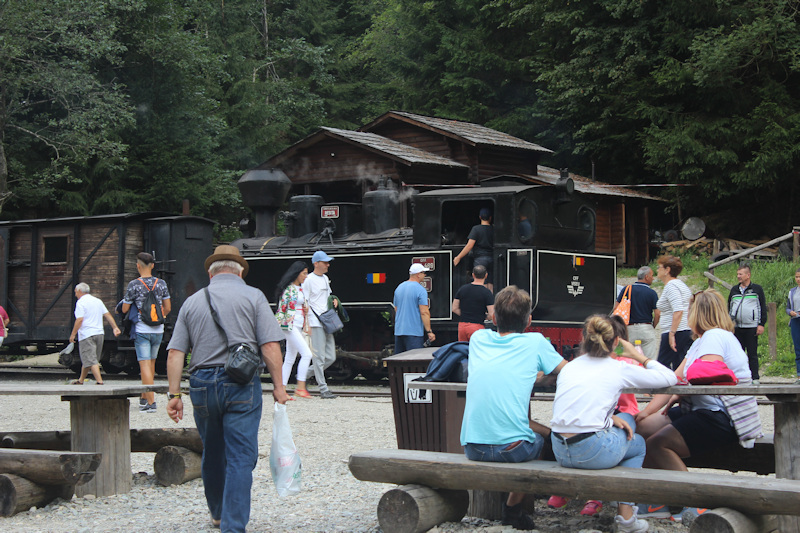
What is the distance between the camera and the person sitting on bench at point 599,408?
186 inches

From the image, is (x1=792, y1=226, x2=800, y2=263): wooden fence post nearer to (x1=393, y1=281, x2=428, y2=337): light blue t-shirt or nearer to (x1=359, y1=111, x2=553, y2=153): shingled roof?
(x1=359, y1=111, x2=553, y2=153): shingled roof

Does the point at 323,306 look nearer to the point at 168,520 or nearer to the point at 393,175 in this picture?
the point at 168,520

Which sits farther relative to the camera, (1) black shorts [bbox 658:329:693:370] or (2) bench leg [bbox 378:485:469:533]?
(1) black shorts [bbox 658:329:693:370]

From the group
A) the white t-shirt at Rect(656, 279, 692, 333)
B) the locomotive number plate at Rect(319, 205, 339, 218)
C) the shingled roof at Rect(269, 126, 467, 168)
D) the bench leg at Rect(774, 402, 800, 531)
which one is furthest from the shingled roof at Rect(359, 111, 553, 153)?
the bench leg at Rect(774, 402, 800, 531)

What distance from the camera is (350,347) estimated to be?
1510cm

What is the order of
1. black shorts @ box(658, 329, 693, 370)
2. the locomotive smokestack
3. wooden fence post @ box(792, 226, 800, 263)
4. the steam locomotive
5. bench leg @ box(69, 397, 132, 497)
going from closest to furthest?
bench leg @ box(69, 397, 132, 497)
black shorts @ box(658, 329, 693, 370)
the steam locomotive
the locomotive smokestack
wooden fence post @ box(792, 226, 800, 263)

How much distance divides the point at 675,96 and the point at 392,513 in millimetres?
25609

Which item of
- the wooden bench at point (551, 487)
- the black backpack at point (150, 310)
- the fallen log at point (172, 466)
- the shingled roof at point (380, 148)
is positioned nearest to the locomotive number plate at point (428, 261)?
the black backpack at point (150, 310)

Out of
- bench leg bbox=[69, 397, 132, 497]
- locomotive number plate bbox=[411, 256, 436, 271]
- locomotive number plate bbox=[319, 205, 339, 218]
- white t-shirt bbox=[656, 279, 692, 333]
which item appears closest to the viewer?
bench leg bbox=[69, 397, 132, 497]

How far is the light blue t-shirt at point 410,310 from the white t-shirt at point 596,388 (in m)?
6.71

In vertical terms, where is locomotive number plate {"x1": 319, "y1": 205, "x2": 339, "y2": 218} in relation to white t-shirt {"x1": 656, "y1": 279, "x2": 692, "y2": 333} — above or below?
above

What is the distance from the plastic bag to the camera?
17.5ft

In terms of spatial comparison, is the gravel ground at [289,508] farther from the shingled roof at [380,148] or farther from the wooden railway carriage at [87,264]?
the shingled roof at [380,148]

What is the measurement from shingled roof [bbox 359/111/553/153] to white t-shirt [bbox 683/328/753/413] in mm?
19816
